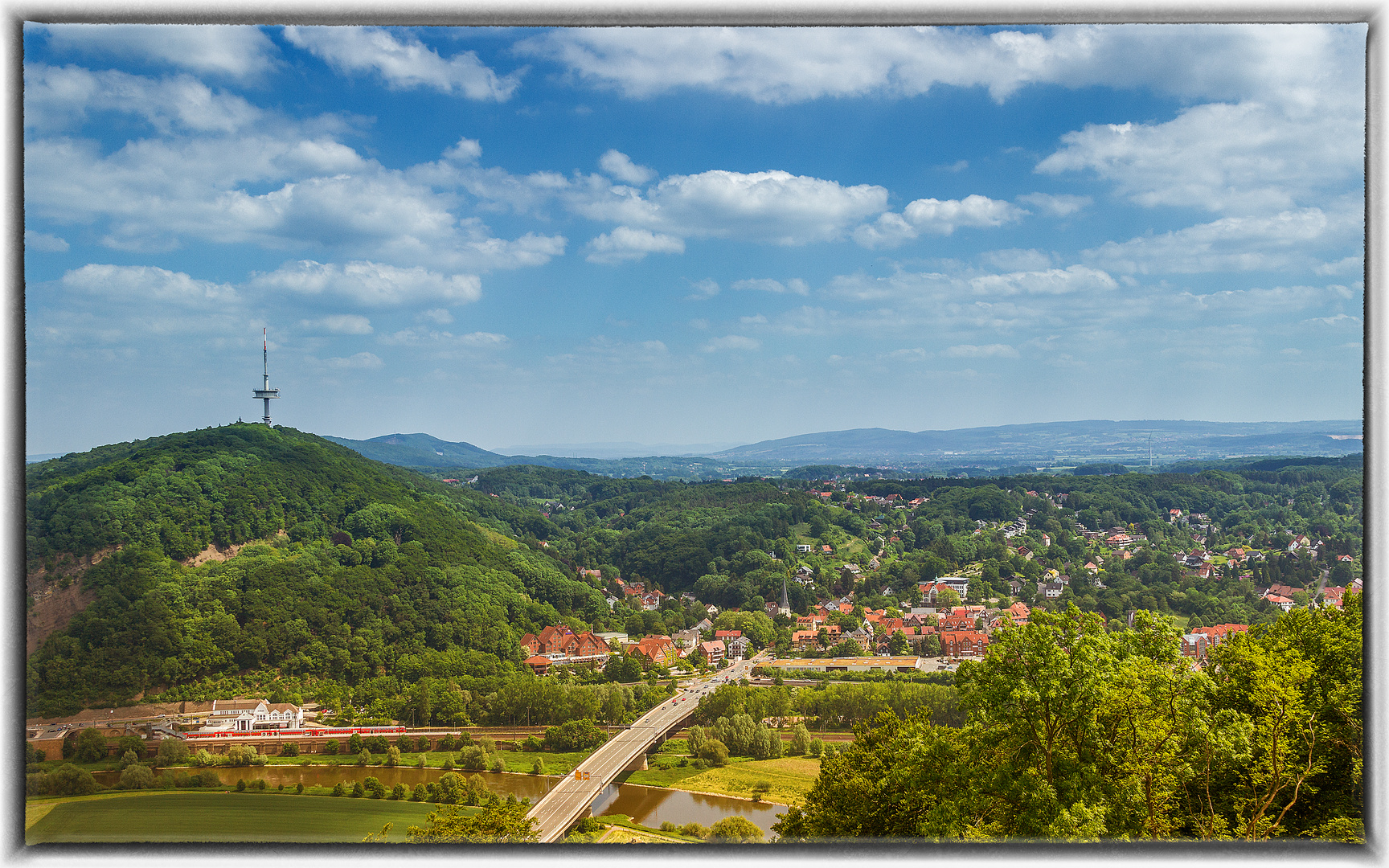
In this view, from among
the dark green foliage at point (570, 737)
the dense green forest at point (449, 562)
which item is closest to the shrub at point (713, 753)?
the dark green foliage at point (570, 737)

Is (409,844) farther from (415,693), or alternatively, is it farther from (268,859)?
(415,693)

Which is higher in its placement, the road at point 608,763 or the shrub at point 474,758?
the road at point 608,763

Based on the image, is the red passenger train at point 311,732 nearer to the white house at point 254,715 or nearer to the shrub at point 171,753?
the white house at point 254,715

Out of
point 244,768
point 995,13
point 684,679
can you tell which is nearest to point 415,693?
point 244,768

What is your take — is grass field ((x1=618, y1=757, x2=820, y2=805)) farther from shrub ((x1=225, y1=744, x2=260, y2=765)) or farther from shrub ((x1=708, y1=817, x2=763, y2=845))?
shrub ((x1=225, y1=744, x2=260, y2=765))

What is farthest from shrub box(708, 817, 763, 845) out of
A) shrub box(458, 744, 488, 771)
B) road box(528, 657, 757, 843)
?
shrub box(458, 744, 488, 771)

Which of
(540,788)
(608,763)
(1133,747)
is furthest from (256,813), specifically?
(1133,747)
